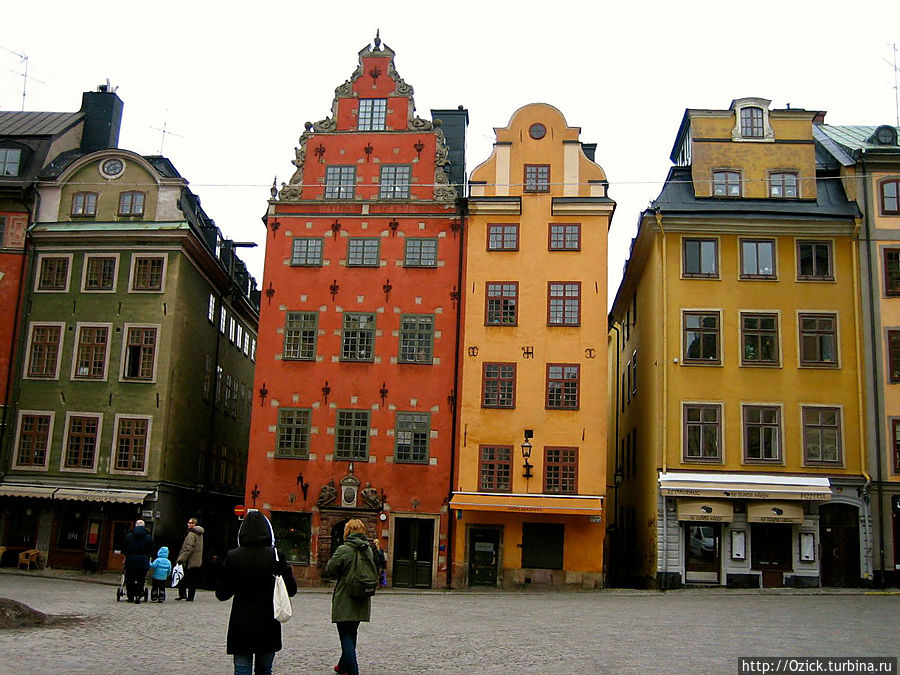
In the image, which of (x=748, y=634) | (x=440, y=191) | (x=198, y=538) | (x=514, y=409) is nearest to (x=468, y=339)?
(x=514, y=409)

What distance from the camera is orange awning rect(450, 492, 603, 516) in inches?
1342

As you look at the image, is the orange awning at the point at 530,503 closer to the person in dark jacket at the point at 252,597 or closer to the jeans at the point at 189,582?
the jeans at the point at 189,582

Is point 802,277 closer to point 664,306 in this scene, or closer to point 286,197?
point 664,306

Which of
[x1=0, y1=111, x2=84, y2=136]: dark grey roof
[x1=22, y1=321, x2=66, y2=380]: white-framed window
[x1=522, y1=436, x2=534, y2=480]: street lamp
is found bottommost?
[x1=522, y1=436, x2=534, y2=480]: street lamp

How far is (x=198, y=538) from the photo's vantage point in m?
24.2

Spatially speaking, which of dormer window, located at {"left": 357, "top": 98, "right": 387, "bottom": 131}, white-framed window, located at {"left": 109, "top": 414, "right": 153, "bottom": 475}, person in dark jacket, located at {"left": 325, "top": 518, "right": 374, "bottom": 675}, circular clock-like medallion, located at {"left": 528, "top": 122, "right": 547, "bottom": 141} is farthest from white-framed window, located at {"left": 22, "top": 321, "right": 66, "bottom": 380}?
person in dark jacket, located at {"left": 325, "top": 518, "right": 374, "bottom": 675}

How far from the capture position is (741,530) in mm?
33969

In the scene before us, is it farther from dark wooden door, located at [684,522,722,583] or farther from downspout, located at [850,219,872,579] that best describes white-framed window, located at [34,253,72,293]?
downspout, located at [850,219,872,579]

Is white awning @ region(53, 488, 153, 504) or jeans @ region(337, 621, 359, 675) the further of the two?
white awning @ region(53, 488, 153, 504)

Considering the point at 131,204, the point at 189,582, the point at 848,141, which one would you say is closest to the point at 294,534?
the point at 189,582

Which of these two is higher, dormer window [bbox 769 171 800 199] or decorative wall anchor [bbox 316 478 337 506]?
dormer window [bbox 769 171 800 199]

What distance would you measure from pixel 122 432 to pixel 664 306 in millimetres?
21250

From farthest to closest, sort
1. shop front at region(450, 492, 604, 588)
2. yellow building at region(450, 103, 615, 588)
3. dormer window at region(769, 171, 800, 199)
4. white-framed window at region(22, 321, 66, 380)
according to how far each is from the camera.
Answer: white-framed window at region(22, 321, 66, 380) < dormer window at region(769, 171, 800, 199) < yellow building at region(450, 103, 615, 588) < shop front at region(450, 492, 604, 588)

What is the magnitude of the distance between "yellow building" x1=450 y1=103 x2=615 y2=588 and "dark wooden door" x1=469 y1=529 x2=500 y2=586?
0.04 m
